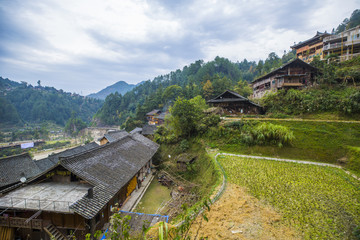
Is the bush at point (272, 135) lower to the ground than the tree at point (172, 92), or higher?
lower

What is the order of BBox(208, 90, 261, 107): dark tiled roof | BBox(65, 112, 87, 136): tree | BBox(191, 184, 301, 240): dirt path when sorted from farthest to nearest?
BBox(65, 112, 87, 136): tree < BBox(208, 90, 261, 107): dark tiled roof < BBox(191, 184, 301, 240): dirt path

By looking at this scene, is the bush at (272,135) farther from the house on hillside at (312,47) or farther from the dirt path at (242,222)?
the house on hillside at (312,47)

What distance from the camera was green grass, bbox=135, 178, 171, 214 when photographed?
13.8 meters

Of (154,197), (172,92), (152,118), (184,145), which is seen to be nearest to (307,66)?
(184,145)

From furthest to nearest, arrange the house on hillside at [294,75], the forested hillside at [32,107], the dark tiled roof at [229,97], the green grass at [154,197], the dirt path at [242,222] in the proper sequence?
the forested hillside at [32,107] → the dark tiled roof at [229,97] → the house on hillside at [294,75] → the green grass at [154,197] → the dirt path at [242,222]

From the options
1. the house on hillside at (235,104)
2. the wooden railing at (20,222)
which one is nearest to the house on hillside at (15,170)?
the wooden railing at (20,222)

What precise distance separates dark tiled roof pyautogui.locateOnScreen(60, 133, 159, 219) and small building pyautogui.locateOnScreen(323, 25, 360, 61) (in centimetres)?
4040

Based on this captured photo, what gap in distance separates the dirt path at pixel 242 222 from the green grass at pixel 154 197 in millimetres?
6924

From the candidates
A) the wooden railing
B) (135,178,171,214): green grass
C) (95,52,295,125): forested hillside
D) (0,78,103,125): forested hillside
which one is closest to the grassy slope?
(135,178,171,214): green grass

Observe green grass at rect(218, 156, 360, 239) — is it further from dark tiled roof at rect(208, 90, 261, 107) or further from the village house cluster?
the village house cluster

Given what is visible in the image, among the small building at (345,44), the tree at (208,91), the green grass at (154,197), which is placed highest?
the small building at (345,44)

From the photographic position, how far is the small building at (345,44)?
28639 millimetres

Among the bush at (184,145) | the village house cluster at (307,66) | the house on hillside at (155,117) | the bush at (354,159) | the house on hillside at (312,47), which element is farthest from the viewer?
the house on hillside at (155,117)

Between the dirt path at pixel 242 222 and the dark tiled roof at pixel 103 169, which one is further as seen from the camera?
the dark tiled roof at pixel 103 169
